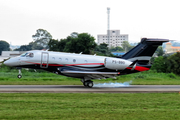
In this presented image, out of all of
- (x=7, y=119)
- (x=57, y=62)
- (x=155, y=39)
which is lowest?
(x=7, y=119)

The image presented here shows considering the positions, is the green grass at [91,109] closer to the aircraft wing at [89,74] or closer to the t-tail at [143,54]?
the aircraft wing at [89,74]

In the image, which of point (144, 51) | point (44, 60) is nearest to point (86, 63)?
point (44, 60)

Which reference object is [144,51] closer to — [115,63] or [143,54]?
[143,54]

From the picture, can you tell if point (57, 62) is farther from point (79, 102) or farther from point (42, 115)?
point (42, 115)

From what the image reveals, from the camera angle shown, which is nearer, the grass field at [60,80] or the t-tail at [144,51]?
the t-tail at [144,51]

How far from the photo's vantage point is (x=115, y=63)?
30.3 m

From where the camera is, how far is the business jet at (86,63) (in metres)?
28.9

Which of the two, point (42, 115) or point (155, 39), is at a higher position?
point (155, 39)

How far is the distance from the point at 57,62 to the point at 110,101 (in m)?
10.9

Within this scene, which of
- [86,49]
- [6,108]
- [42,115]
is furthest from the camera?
[86,49]

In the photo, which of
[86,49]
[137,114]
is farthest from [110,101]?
[86,49]

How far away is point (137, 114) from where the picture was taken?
15.1m

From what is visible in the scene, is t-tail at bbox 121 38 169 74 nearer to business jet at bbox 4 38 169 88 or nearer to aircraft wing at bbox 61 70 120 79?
business jet at bbox 4 38 169 88

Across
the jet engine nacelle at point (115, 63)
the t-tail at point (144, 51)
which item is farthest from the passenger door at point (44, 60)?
the t-tail at point (144, 51)
